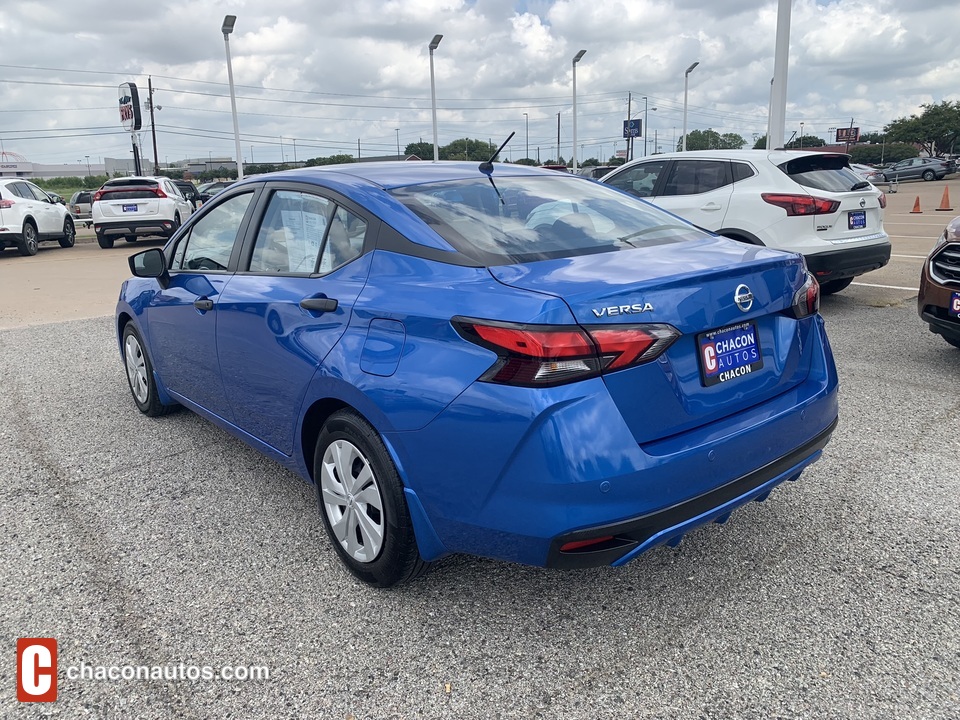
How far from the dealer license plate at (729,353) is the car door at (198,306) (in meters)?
2.32

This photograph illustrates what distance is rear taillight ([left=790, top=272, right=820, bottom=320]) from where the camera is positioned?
9.25ft

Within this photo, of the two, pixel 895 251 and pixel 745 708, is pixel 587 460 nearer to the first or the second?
pixel 745 708

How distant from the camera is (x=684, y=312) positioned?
2.39m

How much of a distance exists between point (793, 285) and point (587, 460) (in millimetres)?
1163

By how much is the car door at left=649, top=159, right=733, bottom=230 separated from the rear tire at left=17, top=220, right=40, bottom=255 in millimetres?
14262

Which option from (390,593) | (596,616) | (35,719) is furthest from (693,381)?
(35,719)

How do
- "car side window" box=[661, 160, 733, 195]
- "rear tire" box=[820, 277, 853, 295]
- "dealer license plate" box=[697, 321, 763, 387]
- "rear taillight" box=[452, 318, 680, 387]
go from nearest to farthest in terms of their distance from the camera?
1. "rear taillight" box=[452, 318, 680, 387]
2. "dealer license plate" box=[697, 321, 763, 387]
3. "car side window" box=[661, 160, 733, 195]
4. "rear tire" box=[820, 277, 853, 295]

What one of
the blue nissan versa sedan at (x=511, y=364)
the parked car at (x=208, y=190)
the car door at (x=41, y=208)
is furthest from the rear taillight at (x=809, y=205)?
the car door at (x=41, y=208)

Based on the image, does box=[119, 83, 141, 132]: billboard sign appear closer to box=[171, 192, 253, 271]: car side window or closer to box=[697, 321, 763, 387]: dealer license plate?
box=[171, 192, 253, 271]: car side window

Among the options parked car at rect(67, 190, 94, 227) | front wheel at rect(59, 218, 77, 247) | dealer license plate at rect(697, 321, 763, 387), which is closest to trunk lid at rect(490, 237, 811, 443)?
dealer license plate at rect(697, 321, 763, 387)

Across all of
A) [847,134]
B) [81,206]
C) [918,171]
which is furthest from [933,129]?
[81,206]

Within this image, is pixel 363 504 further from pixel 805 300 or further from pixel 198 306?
pixel 805 300

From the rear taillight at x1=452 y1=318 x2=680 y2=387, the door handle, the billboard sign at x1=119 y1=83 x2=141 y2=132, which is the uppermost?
the billboard sign at x1=119 y1=83 x2=141 y2=132

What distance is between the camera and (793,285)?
280cm
